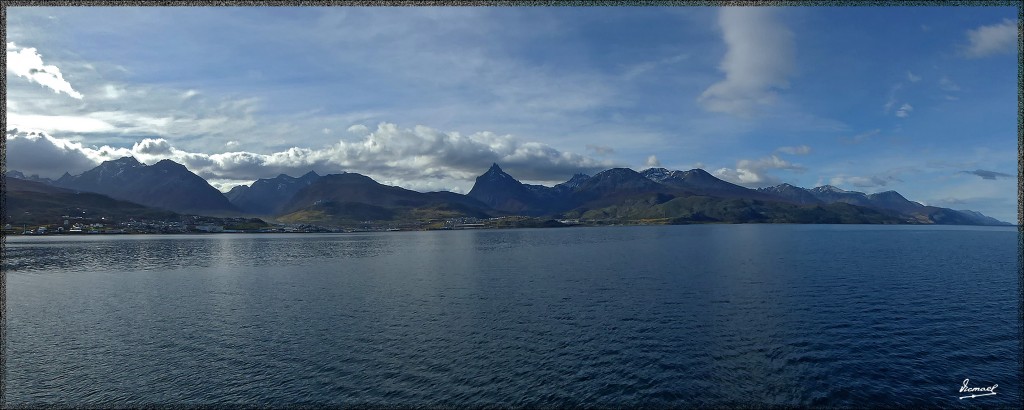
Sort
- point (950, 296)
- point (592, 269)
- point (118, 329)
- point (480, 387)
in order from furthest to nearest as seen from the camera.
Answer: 1. point (592, 269)
2. point (950, 296)
3. point (118, 329)
4. point (480, 387)

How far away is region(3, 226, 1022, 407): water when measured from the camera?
39.3 meters

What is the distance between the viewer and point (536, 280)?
99312 mm

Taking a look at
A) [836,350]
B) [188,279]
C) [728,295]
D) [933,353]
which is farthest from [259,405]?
[188,279]

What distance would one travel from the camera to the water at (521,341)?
129ft

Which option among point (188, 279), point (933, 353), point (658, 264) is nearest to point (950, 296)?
point (933, 353)

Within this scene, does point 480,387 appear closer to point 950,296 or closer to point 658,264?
point 950,296

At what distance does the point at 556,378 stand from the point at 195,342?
145ft

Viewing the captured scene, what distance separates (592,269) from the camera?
117875 millimetres

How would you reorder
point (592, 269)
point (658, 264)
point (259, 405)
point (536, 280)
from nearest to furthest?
point (259, 405), point (536, 280), point (592, 269), point (658, 264)

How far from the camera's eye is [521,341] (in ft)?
174

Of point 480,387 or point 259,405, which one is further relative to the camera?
point 480,387

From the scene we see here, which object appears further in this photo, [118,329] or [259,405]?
[118,329]

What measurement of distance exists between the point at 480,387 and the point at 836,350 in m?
39.5

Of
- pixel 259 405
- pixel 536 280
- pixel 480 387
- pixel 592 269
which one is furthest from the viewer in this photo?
pixel 592 269
